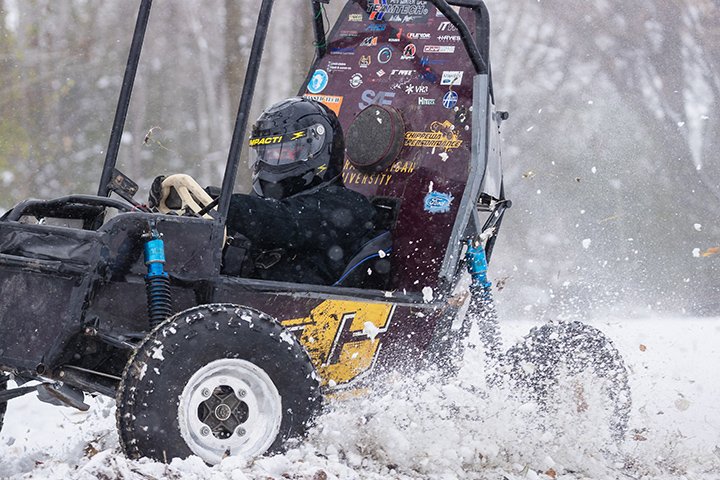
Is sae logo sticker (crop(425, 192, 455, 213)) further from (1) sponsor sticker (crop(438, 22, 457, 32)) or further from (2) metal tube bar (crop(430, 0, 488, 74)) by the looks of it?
(1) sponsor sticker (crop(438, 22, 457, 32))

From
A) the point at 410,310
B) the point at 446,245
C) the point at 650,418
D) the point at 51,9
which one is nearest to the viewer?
the point at 410,310

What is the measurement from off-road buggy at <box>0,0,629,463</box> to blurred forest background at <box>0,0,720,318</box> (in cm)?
805

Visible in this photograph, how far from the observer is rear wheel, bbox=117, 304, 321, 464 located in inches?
144

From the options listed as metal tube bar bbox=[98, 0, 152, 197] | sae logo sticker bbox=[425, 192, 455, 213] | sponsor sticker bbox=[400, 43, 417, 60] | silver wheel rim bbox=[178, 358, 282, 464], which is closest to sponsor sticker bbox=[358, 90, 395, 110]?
sponsor sticker bbox=[400, 43, 417, 60]

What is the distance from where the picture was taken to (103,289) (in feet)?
13.2

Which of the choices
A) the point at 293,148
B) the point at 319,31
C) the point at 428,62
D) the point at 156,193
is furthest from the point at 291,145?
the point at 319,31

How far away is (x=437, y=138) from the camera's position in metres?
5.80

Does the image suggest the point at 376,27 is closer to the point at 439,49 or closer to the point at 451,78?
the point at 439,49

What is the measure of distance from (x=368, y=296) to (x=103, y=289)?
1.29 metres

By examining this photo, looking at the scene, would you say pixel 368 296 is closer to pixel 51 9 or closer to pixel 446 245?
pixel 446 245

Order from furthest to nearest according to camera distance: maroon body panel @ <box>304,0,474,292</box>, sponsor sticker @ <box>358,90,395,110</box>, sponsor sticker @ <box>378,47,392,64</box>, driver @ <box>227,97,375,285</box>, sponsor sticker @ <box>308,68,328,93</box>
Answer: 1. sponsor sticker @ <box>308,68,328,93</box>
2. sponsor sticker @ <box>378,47,392,64</box>
3. sponsor sticker @ <box>358,90,395,110</box>
4. maroon body panel @ <box>304,0,474,292</box>
5. driver @ <box>227,97,375,285</box>

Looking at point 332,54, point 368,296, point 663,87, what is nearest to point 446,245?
point 368,296

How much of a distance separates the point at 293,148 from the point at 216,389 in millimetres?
1581

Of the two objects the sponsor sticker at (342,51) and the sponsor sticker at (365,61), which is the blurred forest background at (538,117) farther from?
the sponsor sticker at (365,61)
